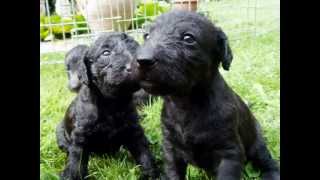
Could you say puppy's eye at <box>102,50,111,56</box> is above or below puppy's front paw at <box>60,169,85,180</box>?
above

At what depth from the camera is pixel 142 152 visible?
11.0 ft

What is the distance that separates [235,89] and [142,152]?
174 cm

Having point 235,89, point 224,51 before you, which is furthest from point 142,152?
point 235,89

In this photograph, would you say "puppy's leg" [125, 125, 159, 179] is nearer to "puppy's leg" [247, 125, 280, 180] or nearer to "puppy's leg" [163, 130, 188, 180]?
"puppy's leg" [163, 130, 188, 180]

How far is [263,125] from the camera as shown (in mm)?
4027

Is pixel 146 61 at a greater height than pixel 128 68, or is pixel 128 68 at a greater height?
pixel 146 61

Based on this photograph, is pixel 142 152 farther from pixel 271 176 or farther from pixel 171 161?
pixel 271 176

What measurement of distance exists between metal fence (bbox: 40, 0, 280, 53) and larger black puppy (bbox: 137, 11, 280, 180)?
7.15 ft

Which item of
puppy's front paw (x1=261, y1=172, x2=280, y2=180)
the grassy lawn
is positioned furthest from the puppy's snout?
puppy's front paw (x1=261, y1=172, x2=280, y2=180)

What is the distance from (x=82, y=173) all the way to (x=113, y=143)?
1.06ft

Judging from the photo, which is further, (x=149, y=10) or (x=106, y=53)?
(x=149, y=10)

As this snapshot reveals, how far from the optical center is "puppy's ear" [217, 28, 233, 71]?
2725 mm

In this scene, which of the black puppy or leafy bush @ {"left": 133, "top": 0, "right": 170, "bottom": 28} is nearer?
the black puppy
